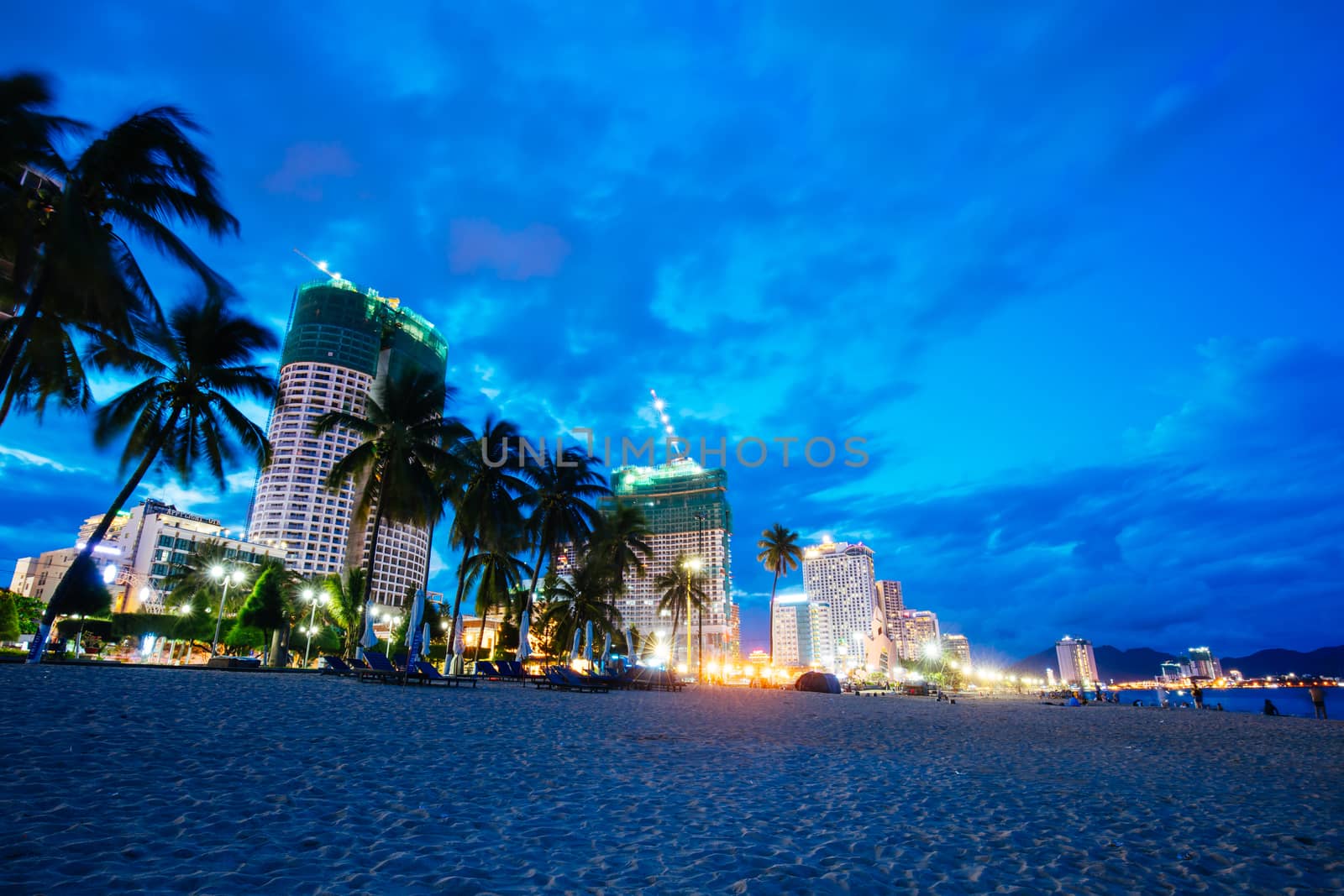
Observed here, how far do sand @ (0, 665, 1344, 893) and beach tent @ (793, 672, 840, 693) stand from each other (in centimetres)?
3967

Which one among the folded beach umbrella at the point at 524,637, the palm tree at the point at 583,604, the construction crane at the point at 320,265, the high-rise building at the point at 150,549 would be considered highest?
the construction crane at the point at 320,265

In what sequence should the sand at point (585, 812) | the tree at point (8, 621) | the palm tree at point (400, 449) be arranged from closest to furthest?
the sand at point (585, 812) < the tree at point (8, 621) < the palm tree at point (400, 449)

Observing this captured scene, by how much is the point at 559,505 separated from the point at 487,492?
5.21 metres

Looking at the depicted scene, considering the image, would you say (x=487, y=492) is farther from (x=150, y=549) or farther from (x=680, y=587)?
(x=150, y=549)

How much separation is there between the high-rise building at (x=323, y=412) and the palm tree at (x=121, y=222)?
113 m

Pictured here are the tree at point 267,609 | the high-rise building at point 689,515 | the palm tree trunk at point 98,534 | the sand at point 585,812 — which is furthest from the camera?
the high-rise building at point 689,515

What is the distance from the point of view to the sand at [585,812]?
3.58 metres

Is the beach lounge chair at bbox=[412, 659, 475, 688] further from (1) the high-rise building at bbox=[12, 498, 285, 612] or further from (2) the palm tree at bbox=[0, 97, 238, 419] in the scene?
(1) the high-rise building at bbox=[12, 498, 285, 612]

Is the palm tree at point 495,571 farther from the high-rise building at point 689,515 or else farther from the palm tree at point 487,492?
the high-rise building at point 689,515

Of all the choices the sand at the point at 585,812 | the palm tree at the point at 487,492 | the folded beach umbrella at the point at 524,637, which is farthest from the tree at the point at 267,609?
the sand at the point at 585,812

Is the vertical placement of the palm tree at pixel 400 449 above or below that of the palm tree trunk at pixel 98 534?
above

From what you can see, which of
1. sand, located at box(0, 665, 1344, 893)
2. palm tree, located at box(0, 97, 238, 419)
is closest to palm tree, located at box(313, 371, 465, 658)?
palm tree, located at box(0, 97, 238, 419)

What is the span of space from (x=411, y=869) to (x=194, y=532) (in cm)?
12561

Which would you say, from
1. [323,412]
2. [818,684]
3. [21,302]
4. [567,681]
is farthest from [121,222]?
[323,412]
